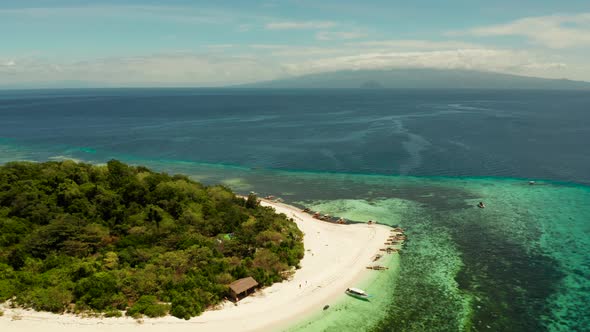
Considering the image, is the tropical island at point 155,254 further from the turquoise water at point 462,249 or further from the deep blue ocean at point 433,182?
the deep blue ocean at point 433,182

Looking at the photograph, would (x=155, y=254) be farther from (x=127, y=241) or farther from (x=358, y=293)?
(x=358, y=293)

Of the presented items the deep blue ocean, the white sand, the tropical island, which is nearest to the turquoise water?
the deep blue ocean

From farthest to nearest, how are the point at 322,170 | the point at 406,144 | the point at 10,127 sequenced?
the point at 10,127 < the point at 406,144 < the point at 322,170

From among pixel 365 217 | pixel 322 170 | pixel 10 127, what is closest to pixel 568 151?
pixel 322 170

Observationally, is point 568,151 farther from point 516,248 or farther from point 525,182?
point 516,248

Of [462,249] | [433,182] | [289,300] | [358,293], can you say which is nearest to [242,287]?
[289,300]

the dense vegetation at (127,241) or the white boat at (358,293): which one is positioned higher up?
the dense vegetation at (127,241)

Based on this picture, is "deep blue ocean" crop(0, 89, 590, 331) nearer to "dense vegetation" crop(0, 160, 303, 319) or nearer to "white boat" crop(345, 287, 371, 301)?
"white boat" crop(345, 287, 371, 301)

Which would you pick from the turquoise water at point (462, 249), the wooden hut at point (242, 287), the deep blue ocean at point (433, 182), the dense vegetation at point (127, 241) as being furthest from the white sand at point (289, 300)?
the deep blue ocean at point (433, 182)
